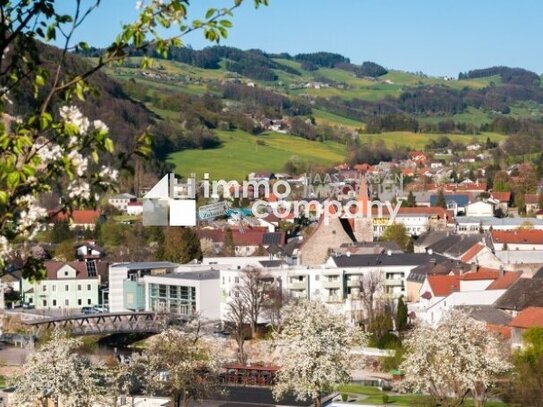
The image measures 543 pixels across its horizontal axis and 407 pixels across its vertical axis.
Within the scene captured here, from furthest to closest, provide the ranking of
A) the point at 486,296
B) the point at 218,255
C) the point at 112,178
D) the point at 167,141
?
1. the point at 167,141
2. the point at 218,255
3. the point at 486,296
4. the point at 112,178

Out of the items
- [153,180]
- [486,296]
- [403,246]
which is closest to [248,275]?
[486,296]

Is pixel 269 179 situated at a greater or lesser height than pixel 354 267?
greater

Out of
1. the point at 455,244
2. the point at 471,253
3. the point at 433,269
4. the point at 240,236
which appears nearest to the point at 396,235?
the point at 455,244

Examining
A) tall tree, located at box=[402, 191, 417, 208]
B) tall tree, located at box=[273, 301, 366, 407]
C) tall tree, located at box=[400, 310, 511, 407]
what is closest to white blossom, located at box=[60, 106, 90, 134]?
tall tree, located at box=[400, 310, 511, 407]

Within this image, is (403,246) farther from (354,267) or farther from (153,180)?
(153,180)

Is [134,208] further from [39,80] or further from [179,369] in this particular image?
[39,80]

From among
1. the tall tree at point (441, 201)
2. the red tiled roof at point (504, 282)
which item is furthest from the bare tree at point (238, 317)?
the tall tree at point (441, 201)
